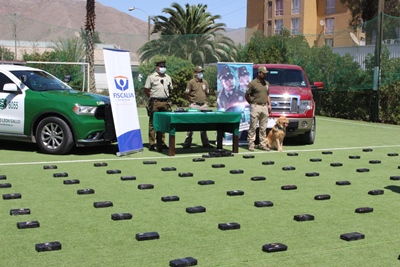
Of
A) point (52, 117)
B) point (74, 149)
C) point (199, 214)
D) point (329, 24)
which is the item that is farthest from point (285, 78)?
point (329, 24)

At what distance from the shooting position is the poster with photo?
1553 cm

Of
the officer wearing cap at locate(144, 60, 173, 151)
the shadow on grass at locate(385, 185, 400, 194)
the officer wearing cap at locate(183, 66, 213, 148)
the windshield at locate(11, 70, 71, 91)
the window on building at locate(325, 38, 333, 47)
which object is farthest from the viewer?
the window on building at locate(325, 38, 333, 47)

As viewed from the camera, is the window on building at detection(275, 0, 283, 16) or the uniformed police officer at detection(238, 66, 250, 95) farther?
the window on building at detection(275, 0, 283, 16)

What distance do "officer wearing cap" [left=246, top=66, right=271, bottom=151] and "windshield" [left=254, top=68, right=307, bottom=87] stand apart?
207 centimetres

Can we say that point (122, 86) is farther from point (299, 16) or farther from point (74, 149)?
point (299, 16)

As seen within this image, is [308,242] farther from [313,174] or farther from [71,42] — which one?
[71,42]

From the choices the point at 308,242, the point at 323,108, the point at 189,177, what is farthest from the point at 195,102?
the point at 323,108

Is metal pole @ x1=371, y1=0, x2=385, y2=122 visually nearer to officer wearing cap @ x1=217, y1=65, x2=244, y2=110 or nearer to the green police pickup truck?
officer wearing cap @ x1=217, y1=65, x2=244, y2=110

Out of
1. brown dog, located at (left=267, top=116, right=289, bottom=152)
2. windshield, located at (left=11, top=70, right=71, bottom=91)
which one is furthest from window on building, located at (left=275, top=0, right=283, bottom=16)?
windshield, located at (left=11, top=70, right=71, bottom=91)

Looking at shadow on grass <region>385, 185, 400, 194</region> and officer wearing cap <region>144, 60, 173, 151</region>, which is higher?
officer wearing cap <region>144, 60, 173, 151</region>

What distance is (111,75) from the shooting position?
1304 cm

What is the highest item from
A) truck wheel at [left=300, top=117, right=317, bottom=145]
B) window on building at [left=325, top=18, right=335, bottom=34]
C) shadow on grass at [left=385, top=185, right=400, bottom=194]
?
window on building at [left=325, top=18, right=335, bottom=34]

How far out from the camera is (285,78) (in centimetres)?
1666

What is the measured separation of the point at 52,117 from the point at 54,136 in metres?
0.36
